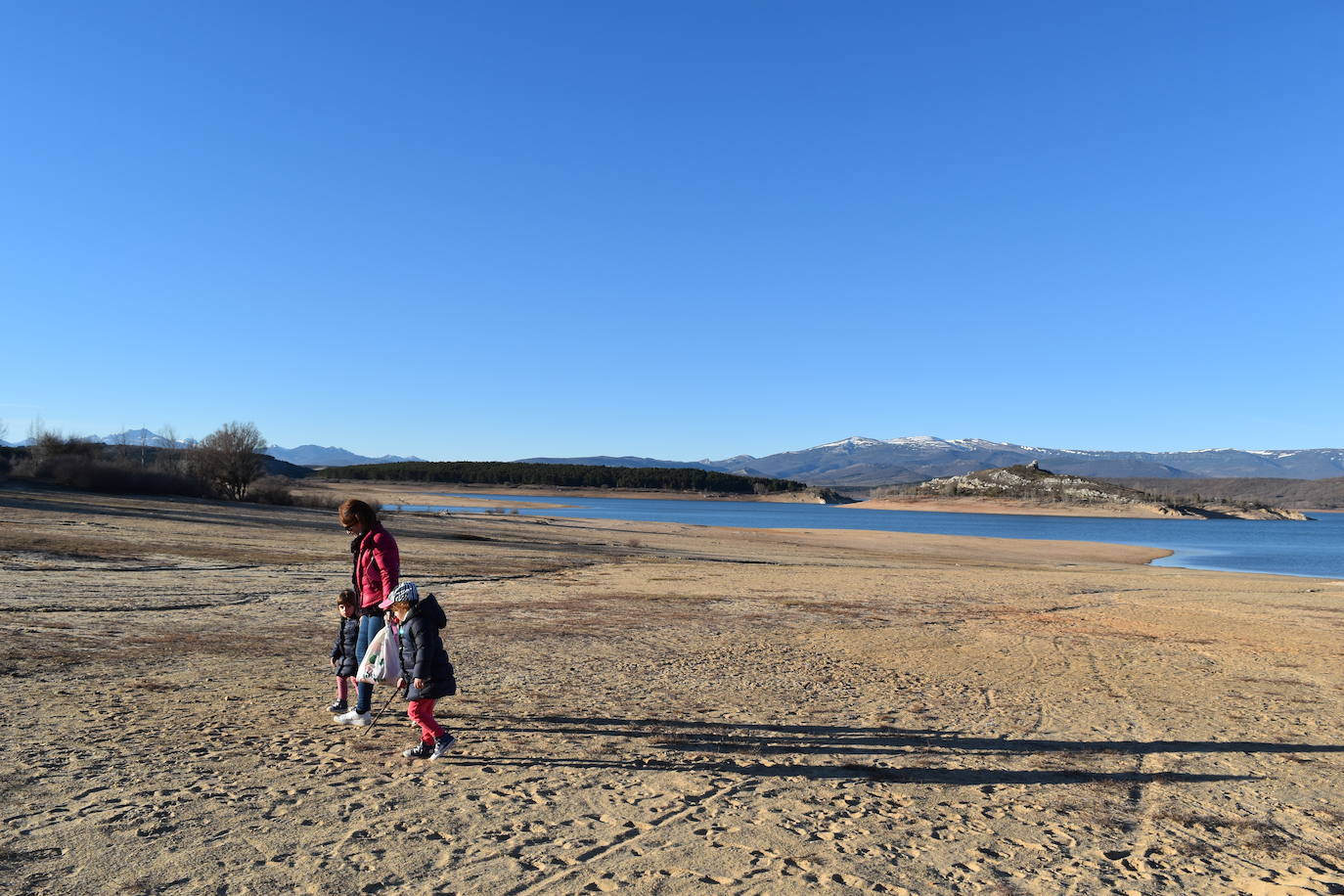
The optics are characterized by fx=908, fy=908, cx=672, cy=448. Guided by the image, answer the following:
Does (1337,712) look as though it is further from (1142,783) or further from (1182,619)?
(1182,619)

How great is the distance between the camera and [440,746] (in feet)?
23.4

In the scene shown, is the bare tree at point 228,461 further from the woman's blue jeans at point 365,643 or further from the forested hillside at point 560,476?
the forested hillside at point 560,476

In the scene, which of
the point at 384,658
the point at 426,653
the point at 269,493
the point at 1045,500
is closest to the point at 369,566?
the point at 384,658

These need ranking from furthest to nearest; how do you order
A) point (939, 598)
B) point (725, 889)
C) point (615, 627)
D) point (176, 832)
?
point (939, 598)
point (615, 627)
point (176, 832)
point (725, 889)

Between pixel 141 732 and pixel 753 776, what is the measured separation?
492 centimetres

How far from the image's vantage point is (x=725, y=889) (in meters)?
5.02

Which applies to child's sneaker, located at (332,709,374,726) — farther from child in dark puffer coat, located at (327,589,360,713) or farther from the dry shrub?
the dry shrub

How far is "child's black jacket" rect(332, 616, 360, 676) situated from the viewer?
7867mm

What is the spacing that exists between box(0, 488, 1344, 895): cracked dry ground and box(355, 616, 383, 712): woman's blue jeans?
0.82 feet

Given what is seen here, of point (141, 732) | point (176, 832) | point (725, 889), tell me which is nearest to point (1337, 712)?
point (725, 889)

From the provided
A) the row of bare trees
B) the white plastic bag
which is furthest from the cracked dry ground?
the row of bare trees

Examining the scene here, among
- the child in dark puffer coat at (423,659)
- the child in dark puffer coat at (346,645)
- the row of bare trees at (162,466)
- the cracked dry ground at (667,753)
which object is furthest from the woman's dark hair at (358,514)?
the row of bare trees at (162,466)

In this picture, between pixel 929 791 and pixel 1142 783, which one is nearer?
pixel 929 791

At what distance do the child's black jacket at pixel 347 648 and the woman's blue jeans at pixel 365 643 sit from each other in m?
0.09
